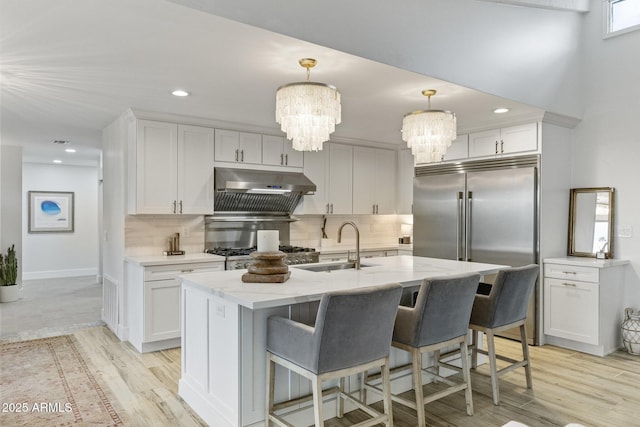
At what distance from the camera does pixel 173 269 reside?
4293mm

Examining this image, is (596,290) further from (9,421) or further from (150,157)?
(9,421)

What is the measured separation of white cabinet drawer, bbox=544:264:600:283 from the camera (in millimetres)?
4156

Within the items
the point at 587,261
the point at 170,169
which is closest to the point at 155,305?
the point at 170,169

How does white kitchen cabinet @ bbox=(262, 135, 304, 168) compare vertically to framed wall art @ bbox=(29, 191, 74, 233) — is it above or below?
above

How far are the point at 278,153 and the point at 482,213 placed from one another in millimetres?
2533

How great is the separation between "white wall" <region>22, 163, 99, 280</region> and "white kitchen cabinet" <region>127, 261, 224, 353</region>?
5.59 meters

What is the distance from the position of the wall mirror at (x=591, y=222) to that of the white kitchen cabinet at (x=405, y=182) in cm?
214

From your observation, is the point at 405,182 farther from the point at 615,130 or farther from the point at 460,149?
the point at 615,130

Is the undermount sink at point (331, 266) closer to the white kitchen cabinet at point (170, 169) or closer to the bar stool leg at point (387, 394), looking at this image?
the bar stool leg at point (387, 394)

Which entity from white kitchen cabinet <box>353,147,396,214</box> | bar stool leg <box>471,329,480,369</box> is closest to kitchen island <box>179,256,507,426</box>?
bar stool leg <box>471,329,480,369</box>

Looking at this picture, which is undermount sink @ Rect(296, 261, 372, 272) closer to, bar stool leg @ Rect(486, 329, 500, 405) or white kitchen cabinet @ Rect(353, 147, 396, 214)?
bar stool leg @ Rect(486, 329, 500, 405)

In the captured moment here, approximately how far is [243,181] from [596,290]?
378cm

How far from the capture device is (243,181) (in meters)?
4.81

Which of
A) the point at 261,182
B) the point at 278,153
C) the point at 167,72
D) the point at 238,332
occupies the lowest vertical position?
the point at 238,332
